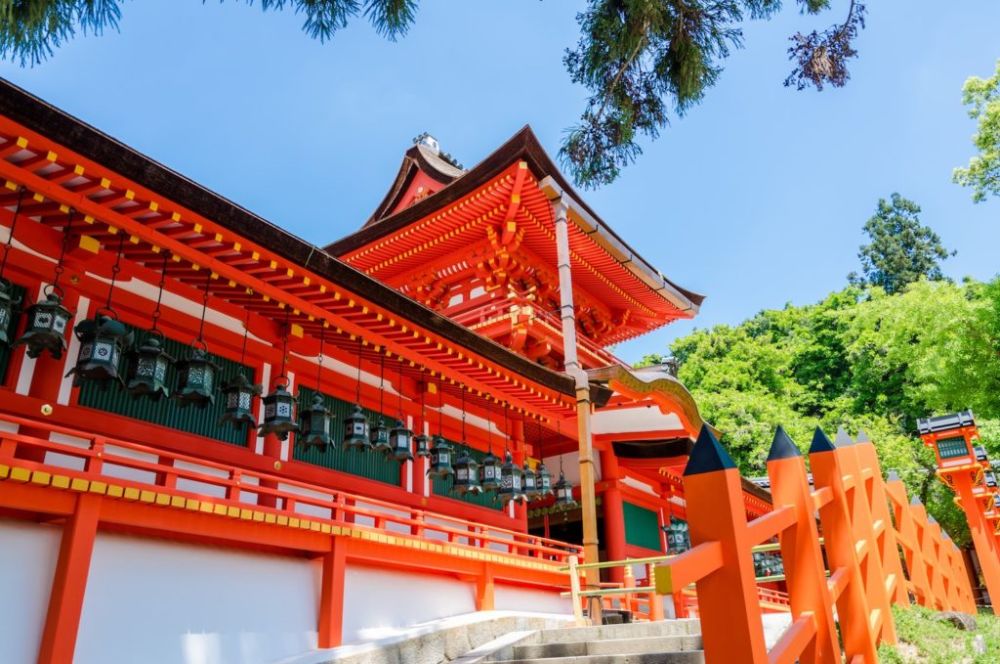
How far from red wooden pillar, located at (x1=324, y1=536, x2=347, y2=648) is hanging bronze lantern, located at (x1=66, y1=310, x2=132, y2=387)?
10.3ft

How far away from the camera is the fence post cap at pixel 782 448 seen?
3688 millimetres

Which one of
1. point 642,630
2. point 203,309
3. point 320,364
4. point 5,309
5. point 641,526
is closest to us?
point 5,309

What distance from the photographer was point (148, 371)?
686cm

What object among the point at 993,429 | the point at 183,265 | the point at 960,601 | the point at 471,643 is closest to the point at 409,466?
the point at 471,643

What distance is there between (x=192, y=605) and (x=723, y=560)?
6034 mm

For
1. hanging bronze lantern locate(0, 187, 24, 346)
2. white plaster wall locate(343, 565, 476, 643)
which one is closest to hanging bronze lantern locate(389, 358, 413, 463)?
white plaster wall locate(343, 565, 476, 643)

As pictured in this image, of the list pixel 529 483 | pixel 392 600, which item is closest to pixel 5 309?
pixel 392 600

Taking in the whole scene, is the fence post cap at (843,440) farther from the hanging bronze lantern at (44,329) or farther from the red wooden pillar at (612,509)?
the red wooden pillar at (612,509)

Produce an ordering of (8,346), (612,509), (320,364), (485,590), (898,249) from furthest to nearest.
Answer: (898,249) → (612,509) → (485,590) → (320,364) → (8,346)

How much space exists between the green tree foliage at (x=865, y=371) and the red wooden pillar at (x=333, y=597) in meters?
6.80

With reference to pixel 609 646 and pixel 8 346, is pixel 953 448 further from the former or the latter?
pixel 8 346

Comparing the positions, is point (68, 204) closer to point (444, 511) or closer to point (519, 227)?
point (444, 511)

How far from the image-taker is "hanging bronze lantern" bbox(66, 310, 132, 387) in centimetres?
643

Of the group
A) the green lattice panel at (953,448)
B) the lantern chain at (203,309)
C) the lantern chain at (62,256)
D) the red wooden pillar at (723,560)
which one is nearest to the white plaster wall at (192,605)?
the lantern chain at (203,309)
